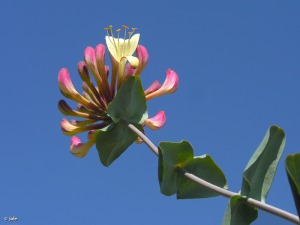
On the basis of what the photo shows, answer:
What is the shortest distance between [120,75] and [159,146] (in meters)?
0.33

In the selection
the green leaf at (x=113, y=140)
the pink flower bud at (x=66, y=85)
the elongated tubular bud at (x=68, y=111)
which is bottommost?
the green leaf at (x=113, y=140)

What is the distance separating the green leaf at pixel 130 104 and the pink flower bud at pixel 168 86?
0.18 m

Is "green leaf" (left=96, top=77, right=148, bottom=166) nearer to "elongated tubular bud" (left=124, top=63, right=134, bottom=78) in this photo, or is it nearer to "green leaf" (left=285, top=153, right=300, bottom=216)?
"elongated tubular bud" (left=124, top=63, right=134, bottom=78)

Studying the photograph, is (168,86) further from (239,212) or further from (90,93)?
(239,212)

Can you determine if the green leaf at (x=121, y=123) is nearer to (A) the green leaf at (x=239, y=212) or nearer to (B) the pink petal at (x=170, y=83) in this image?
(B) the pink petal at (x=170, y=83)

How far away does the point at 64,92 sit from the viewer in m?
1.50

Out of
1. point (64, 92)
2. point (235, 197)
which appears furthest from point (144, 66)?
point (235, 197)

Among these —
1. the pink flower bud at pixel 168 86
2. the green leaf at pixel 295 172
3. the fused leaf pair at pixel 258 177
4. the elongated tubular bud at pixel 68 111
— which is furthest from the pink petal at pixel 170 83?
the green leaf at pixel 295 172

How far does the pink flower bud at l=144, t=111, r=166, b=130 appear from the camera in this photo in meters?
1.55

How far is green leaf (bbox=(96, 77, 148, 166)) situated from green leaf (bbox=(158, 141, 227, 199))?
0.41 ft

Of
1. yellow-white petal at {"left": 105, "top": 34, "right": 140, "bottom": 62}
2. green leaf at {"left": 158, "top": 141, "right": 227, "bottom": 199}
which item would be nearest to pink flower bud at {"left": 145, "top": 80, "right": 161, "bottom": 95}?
yellow-white petal at {"left": 105, "top": 34, "right": 140, "bottom": 62}

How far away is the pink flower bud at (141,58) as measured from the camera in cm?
148

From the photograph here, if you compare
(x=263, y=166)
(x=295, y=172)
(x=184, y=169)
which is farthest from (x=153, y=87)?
(x=295, y=172)

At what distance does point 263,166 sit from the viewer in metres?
1.25
